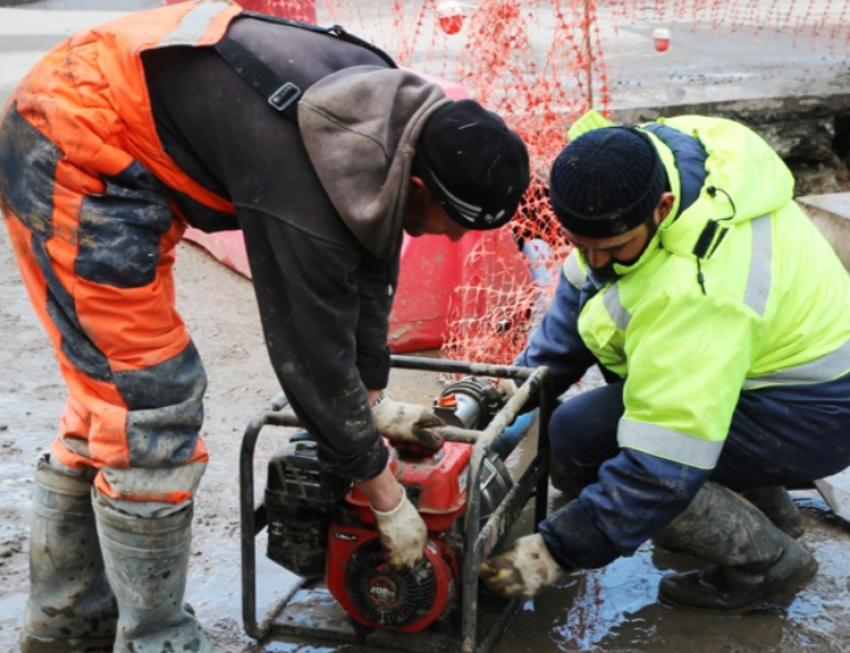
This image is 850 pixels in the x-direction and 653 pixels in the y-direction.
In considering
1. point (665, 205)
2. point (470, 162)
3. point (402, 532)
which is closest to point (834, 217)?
point (665, 205)

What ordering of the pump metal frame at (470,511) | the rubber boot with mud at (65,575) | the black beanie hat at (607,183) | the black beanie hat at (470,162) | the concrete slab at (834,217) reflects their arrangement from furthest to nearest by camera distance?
the concrete slab at (834,217) < the rubber boot with mud at (65,575) < the pump metal frame at (470,511) < the black beanie hat at (607,183) < the black beanie hat at (470,162)

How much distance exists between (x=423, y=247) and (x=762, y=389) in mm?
2214

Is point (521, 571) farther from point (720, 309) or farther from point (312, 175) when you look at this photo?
point (312, 175)

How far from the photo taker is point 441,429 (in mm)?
2855

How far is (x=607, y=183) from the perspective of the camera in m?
2.62

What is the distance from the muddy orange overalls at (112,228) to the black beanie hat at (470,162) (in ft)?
1.77

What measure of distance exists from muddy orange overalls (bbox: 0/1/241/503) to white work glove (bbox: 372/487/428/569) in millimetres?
496

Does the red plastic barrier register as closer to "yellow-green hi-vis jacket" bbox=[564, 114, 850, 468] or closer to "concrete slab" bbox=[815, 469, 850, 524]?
"yellow-green hi-vis jacket" bbox=[564, 114, 850, 468]

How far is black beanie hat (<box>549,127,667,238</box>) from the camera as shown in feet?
8.63

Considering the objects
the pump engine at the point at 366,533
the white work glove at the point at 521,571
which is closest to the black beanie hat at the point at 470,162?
the pump engine at the point at 366,533

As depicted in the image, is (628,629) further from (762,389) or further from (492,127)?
(492,127)

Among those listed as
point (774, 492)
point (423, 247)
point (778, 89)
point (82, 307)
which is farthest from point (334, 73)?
point (778, 89)

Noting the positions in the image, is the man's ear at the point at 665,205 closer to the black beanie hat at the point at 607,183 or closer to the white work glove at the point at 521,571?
the black beanie hat at the point at 607,183

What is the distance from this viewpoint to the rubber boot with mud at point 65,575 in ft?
9.34
